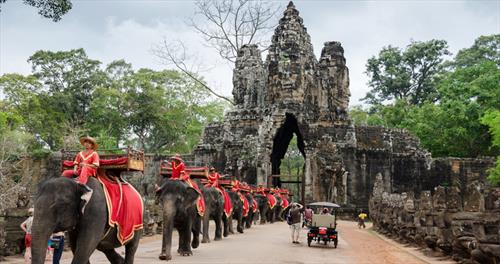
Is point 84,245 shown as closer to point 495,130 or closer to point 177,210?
point 177,210

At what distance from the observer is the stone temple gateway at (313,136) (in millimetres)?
36969

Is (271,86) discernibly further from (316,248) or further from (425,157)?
(316,248)

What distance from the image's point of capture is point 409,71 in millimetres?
62125

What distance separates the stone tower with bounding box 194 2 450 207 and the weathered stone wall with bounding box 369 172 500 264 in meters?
16.4

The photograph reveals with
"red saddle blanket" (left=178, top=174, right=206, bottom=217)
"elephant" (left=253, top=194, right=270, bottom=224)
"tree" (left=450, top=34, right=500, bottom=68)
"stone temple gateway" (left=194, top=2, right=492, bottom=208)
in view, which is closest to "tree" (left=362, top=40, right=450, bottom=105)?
"tree" (left=450, top=34, right=500, bottom=68)

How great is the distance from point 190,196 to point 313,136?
26276mm

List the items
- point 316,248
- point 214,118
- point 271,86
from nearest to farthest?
point 316,248
point 271,86
point 214,118

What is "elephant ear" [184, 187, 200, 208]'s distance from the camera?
40.3ft

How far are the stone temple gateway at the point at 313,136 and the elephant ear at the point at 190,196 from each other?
24137 millimetres

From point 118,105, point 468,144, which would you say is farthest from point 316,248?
point 118,105

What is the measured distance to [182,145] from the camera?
5725 cm

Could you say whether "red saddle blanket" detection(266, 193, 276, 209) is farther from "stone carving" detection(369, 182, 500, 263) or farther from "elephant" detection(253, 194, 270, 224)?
"stone carving" detection(369, 182, 500, 263)

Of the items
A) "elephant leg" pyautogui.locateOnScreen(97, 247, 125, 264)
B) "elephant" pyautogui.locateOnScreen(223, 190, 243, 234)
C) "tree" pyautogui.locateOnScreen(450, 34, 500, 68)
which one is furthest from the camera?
"tree" pyautogui.locateOnScreen(450, 34, 500, 68)

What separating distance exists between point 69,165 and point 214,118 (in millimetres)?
53396
